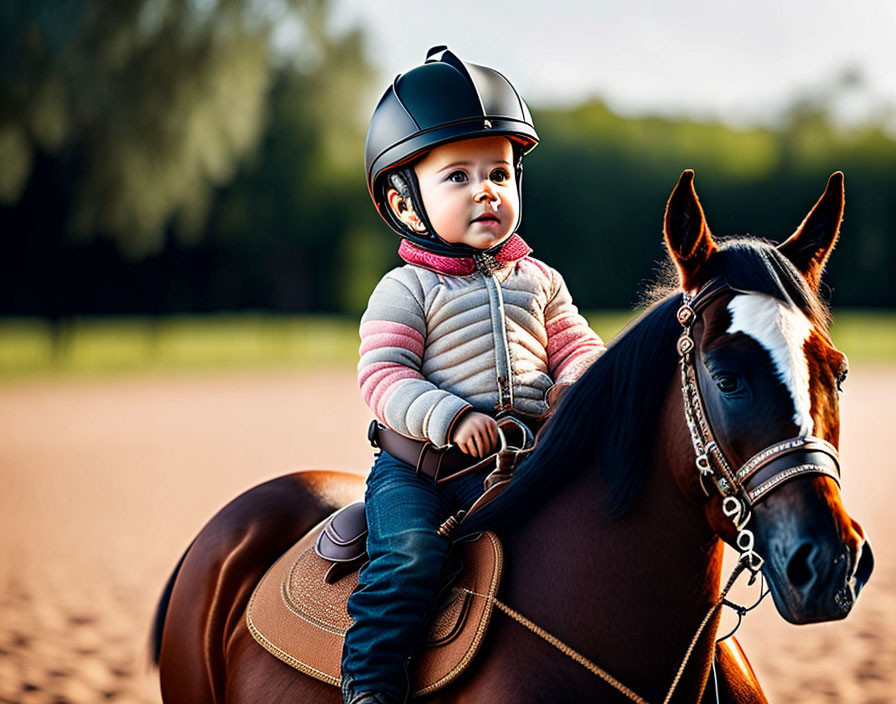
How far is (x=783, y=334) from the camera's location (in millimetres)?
1797

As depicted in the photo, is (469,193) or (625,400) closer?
(625,400)

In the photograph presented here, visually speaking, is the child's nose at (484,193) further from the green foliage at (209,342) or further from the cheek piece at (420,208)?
the green foliage at (209,342)

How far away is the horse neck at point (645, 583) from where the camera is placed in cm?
203

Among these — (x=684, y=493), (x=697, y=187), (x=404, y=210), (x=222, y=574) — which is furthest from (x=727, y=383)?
(x=697, y=187)

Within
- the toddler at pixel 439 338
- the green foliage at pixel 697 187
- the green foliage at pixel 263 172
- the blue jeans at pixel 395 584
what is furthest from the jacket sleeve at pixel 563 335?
the green foliage at pixel 697 187

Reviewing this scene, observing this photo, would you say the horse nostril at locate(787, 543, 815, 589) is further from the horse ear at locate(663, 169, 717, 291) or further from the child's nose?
the child's nose

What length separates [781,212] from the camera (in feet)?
131

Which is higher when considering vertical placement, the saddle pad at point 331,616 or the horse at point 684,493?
the horse at point 684,493

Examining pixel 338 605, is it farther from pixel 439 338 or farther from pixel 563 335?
pixel 563 335

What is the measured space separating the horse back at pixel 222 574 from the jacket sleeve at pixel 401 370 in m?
0.86

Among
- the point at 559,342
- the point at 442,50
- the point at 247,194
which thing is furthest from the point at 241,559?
the point at 247,194

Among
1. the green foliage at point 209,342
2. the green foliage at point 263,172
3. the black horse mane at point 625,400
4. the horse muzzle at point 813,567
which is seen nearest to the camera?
the horse muzzle at point 813,567

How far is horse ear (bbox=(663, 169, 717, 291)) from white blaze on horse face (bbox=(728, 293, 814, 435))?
0.14m

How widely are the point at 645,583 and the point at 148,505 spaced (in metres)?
9.85
